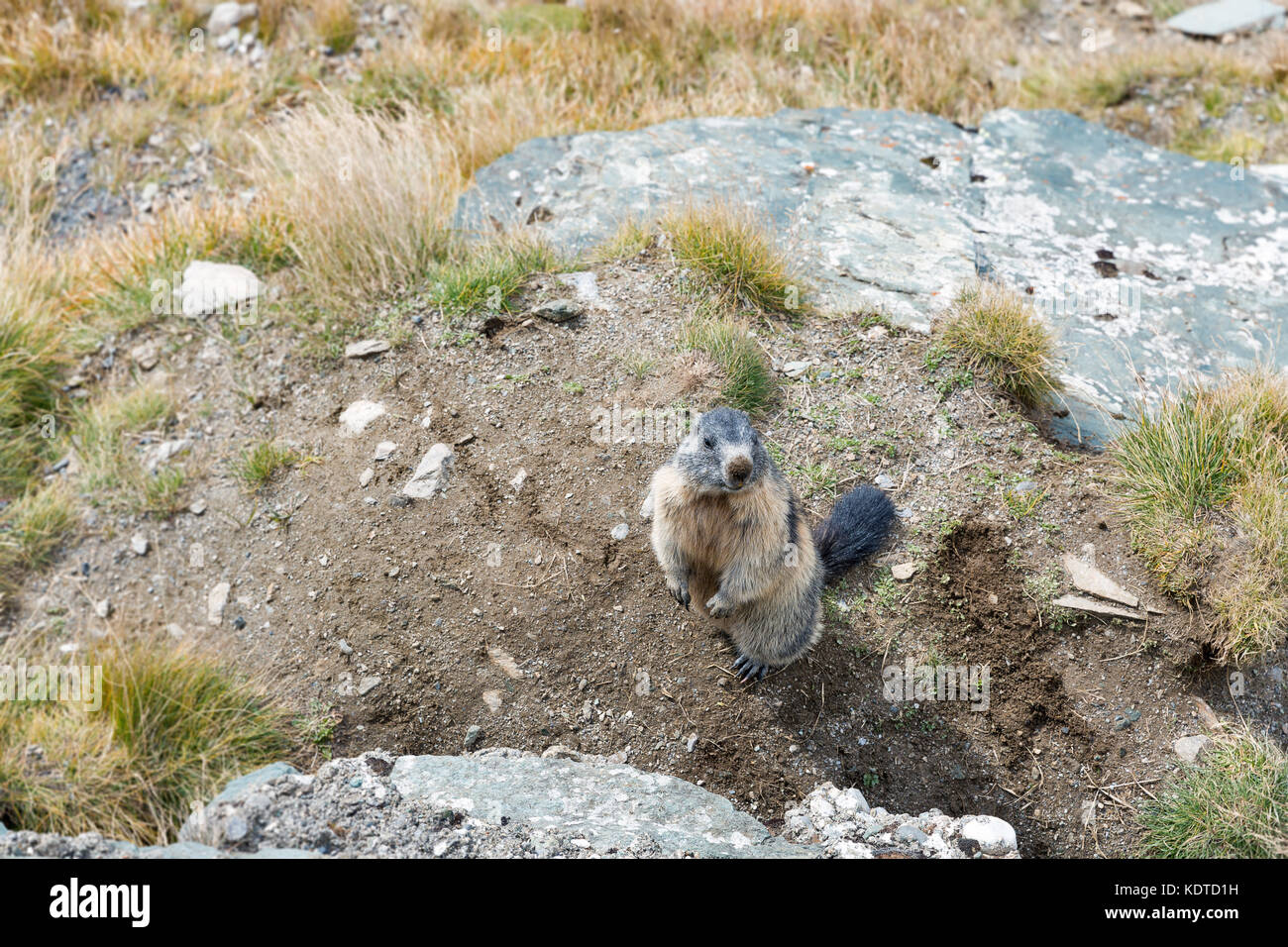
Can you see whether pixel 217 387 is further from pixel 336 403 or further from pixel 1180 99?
pixel 1180 99

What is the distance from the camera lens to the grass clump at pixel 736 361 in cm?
561

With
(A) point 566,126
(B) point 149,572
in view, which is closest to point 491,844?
(B) point 149,572

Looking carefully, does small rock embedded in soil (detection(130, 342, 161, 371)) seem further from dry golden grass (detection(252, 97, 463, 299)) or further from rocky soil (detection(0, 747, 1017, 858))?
rocky soil (detection(0, 747, 1017, 858))

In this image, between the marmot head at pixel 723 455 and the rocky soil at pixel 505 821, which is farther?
the marmot head at pixel 723 455

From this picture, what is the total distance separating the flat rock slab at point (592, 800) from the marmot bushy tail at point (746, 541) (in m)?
0.90

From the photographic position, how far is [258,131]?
9.05m

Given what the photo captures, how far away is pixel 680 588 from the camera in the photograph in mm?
4719

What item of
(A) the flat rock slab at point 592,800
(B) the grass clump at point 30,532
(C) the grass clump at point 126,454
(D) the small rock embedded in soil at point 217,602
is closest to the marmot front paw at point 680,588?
(A) the flat rock slab at point 592,800

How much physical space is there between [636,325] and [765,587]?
228 centimetres

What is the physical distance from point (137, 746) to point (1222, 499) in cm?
563

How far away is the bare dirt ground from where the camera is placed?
4.58 m

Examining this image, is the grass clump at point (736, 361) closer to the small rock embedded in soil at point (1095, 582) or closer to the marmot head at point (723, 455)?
the marmot head at point (723, 455)

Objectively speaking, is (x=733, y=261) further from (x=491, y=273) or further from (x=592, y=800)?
(x=592, y=800)

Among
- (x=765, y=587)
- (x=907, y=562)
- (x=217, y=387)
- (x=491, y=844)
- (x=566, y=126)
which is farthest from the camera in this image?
(x=566, y=126)
